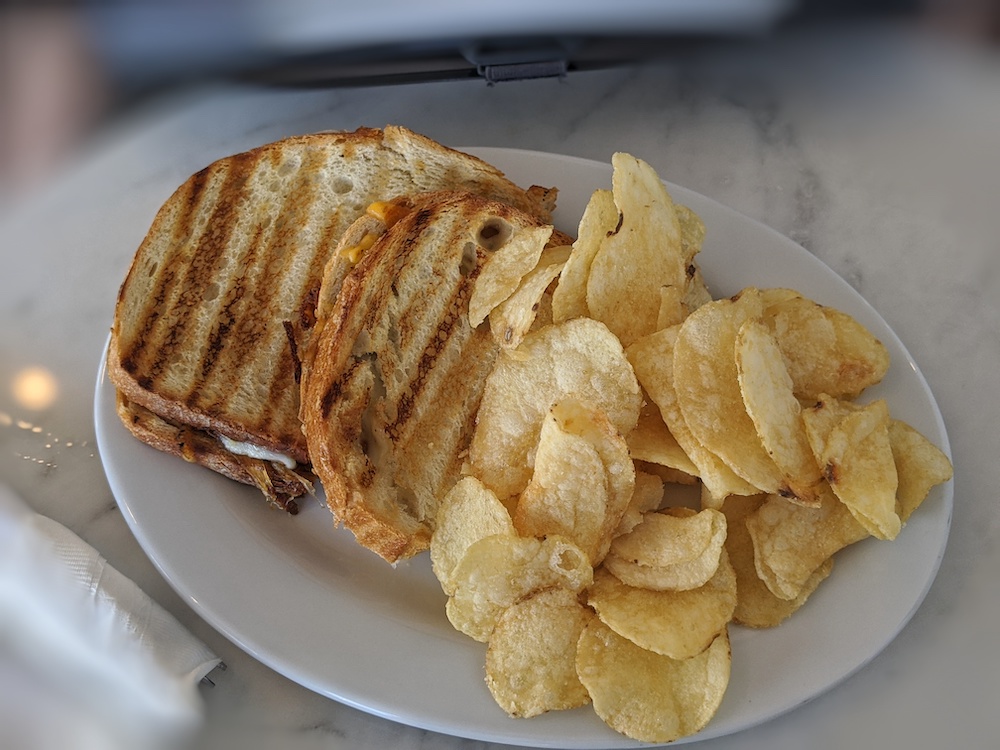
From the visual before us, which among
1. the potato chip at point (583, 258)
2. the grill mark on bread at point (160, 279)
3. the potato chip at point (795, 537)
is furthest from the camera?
the grill mark on bread at point (160, 279)

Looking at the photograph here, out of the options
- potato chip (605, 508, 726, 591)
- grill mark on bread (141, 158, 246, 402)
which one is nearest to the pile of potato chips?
potato chip (605, 508, 726, 591)

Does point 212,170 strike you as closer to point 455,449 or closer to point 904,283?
point 455,449

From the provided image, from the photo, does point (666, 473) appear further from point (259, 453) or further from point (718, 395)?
point (259, 453)

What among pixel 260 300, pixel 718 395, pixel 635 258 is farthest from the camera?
pixel 260 300

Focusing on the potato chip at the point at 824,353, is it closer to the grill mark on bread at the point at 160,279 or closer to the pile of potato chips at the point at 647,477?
the pile of potato chips at the point at 647,477

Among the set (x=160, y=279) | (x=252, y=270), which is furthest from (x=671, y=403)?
(x=160, y=279)

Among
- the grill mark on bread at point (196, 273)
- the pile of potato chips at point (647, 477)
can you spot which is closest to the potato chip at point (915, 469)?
the pile of potato chips at point (647, 477)

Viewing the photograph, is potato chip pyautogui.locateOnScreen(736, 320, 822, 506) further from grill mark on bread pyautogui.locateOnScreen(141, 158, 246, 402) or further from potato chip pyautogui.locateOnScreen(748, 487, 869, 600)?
grill mark on bread pyautogui.locateOnScreen(141, 158, 246, 402)
